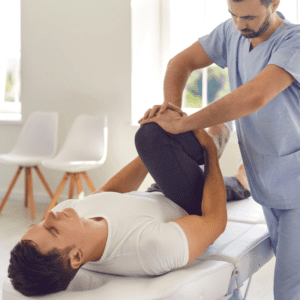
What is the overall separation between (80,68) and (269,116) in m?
2.93

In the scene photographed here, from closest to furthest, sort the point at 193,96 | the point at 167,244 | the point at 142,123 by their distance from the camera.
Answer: the point at 167,244 < the point at 142,123 < the point at 193,96

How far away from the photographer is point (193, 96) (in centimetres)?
423

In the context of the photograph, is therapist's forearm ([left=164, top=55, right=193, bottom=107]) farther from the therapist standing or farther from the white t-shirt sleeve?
the white t-shirt sleeve

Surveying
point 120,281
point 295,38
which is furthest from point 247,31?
point 120,281

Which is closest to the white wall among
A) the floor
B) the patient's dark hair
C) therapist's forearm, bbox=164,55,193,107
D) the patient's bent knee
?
the floor

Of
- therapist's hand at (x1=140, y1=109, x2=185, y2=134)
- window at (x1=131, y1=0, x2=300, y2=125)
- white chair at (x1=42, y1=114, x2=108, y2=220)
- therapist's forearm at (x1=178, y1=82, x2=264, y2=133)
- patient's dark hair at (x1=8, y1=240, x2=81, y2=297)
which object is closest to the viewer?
patient's dark hair at (x1=8, y1=240, x2=81, y2=297)

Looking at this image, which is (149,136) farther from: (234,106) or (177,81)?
(177,81)

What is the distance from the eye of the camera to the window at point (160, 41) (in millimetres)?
3758

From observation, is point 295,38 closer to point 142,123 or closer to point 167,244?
point 142,123

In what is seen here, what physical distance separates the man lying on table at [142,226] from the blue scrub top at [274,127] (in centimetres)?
13

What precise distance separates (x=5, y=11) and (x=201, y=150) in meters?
3.85

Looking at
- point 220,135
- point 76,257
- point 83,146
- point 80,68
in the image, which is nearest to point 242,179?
point 220,135

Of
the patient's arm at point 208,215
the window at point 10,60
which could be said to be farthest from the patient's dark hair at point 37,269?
the window at point 10,60

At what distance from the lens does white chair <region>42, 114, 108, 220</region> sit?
353 cm
